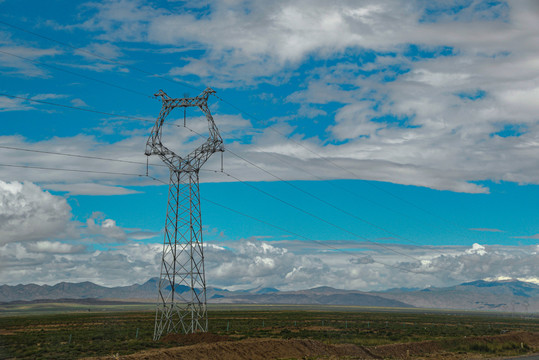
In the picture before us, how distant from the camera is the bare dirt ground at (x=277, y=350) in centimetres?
4228

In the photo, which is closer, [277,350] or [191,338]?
[277,350]

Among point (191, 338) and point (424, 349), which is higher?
point (191, 338)

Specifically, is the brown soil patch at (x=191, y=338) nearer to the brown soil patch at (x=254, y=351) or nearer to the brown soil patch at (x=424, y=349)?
the brown soil patch at (x=254, y=351)

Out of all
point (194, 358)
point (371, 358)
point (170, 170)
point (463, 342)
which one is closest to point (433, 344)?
point (463, 342)

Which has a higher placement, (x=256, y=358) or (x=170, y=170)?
(x=170, y=170)

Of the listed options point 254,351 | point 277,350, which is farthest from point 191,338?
point 277,350

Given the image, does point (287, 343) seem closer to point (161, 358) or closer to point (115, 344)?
point (161, 358)

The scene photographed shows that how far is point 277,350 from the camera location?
47969 millimetres

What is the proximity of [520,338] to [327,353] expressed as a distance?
34.0 metres

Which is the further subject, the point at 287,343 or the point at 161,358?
the point at 287,343

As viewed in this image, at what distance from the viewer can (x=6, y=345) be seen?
210ft

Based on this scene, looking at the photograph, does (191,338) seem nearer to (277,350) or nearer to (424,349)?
(277,350)

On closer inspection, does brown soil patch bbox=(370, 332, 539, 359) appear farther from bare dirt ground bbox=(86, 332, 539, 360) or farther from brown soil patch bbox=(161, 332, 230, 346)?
brown soil patch bbox=(161, 332, 230, 346)

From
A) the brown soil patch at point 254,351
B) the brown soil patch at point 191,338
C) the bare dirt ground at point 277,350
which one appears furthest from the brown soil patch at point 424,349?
the brown soil patch at point 191,338
